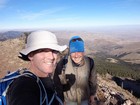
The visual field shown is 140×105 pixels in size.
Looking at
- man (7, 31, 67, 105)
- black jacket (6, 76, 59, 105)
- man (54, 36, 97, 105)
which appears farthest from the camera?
man (54, 36, 97, 105)

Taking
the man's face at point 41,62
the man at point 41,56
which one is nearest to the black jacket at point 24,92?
the man at point 41,56

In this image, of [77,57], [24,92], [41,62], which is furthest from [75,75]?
[24,92]

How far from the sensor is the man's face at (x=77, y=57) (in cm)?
491

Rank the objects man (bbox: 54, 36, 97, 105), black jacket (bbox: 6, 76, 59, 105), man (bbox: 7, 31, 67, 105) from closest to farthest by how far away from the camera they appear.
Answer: black jacket (bbox: 6, 76, 59, 105) < man (bbox: 7, 31, 67, 105) < man (bbox: 54, 36, 97, 105)

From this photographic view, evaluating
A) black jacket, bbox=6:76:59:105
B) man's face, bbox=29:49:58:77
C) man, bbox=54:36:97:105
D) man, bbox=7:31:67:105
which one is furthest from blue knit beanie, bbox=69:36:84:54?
black jacket, bbox=6:76:59:105

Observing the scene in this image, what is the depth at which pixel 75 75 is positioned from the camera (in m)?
4.94

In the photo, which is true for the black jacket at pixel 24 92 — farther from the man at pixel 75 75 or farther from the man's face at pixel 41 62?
the man at pixel 75 75

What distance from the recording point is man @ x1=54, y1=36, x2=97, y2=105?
4.89 m

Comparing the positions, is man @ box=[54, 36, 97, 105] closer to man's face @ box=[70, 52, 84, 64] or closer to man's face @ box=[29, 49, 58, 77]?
man's face @ box=[70, 52, 84, 64]

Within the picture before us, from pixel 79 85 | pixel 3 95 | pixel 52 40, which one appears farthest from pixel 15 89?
pixel 79 85

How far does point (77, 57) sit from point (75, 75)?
48 cm

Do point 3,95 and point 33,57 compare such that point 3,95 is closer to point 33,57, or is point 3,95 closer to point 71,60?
point 33,57

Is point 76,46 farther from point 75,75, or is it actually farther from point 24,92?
point 24,92

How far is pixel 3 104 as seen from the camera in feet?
6.83
